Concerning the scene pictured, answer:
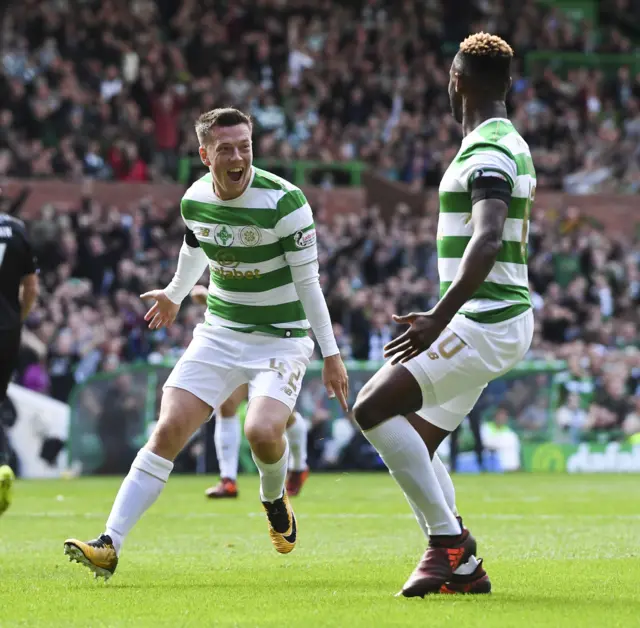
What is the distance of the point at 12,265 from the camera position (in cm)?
A: 920

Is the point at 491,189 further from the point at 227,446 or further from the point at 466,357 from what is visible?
the point at 227,446

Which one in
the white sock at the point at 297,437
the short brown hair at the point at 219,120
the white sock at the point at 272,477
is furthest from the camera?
the white sock at the point at 297,437

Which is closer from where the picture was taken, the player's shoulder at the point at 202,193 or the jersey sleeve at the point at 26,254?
the player's shoulder at the point at 202,193

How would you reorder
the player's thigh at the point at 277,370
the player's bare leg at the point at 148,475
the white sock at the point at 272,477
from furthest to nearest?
1. the white sock at the point at 272,477
2. the player's thigh at the point at 277,370
3. the player's bare leg at the point at 148,475

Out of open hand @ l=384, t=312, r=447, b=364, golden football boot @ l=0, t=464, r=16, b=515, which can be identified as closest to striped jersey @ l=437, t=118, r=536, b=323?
open hand @ l=384, t=312, r=447, b=364

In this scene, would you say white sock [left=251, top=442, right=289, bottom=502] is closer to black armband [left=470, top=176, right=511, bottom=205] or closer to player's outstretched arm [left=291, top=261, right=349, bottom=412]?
player's outstretched arm [left=291, top=261, right=349, bottom=412]

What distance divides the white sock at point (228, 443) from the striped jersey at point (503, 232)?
7055mm

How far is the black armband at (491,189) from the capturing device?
221 inches

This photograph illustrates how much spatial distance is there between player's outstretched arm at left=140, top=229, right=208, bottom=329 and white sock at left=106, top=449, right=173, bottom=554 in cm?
108

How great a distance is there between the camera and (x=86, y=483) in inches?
654

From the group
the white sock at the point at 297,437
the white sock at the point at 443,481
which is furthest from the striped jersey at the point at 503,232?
the white sock at the point at 297,437

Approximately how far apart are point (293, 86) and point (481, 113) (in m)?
21.2

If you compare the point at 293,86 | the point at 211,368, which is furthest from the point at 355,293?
the point at 211,368

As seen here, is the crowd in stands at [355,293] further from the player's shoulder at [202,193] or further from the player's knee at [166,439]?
the player's knee at [166,439]
